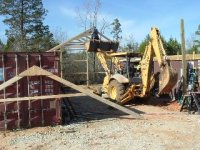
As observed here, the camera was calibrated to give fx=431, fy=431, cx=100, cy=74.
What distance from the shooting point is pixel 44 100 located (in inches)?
541

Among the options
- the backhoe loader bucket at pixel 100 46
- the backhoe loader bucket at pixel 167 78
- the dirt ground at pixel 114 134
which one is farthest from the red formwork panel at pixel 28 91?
the backhoe loader bucket at pixel 100 46

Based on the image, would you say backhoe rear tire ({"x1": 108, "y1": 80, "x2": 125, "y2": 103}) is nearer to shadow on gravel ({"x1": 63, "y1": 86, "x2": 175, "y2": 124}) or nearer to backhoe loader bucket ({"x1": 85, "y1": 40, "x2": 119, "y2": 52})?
shadow on gravel ({"x1": 63, "y1": 86, "x2": 175, "y2": 124})

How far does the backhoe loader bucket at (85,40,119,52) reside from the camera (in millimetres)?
20778

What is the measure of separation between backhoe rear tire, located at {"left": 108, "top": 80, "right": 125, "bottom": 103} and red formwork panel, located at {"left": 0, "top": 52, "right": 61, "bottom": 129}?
5769 mm

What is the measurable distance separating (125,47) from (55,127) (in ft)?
130

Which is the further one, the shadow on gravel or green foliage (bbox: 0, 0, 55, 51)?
green foliage (bbox: 0, 0, 55, 51)

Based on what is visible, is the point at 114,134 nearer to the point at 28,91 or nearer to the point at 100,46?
the point at 28,91

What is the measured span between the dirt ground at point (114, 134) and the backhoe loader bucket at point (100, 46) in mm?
5044

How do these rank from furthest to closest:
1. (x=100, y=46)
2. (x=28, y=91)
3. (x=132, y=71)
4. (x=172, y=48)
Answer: (x=172, y=48), (x=100, y=46), (x=132, y=71), (x=28, y=91)

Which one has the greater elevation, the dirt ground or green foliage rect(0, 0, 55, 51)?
green foliage rect(0, 0, 55, 51)

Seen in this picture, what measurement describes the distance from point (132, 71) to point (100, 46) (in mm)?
2492

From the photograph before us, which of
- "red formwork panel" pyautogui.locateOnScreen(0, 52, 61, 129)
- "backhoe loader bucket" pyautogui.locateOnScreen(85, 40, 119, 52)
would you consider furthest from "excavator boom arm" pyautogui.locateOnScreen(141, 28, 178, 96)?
"red formwork panel" pyautogui.locateOnScreen(0, 52, 61, 129)

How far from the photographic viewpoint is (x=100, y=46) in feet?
69.6

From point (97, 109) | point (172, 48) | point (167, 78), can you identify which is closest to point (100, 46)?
point (97, 109)
